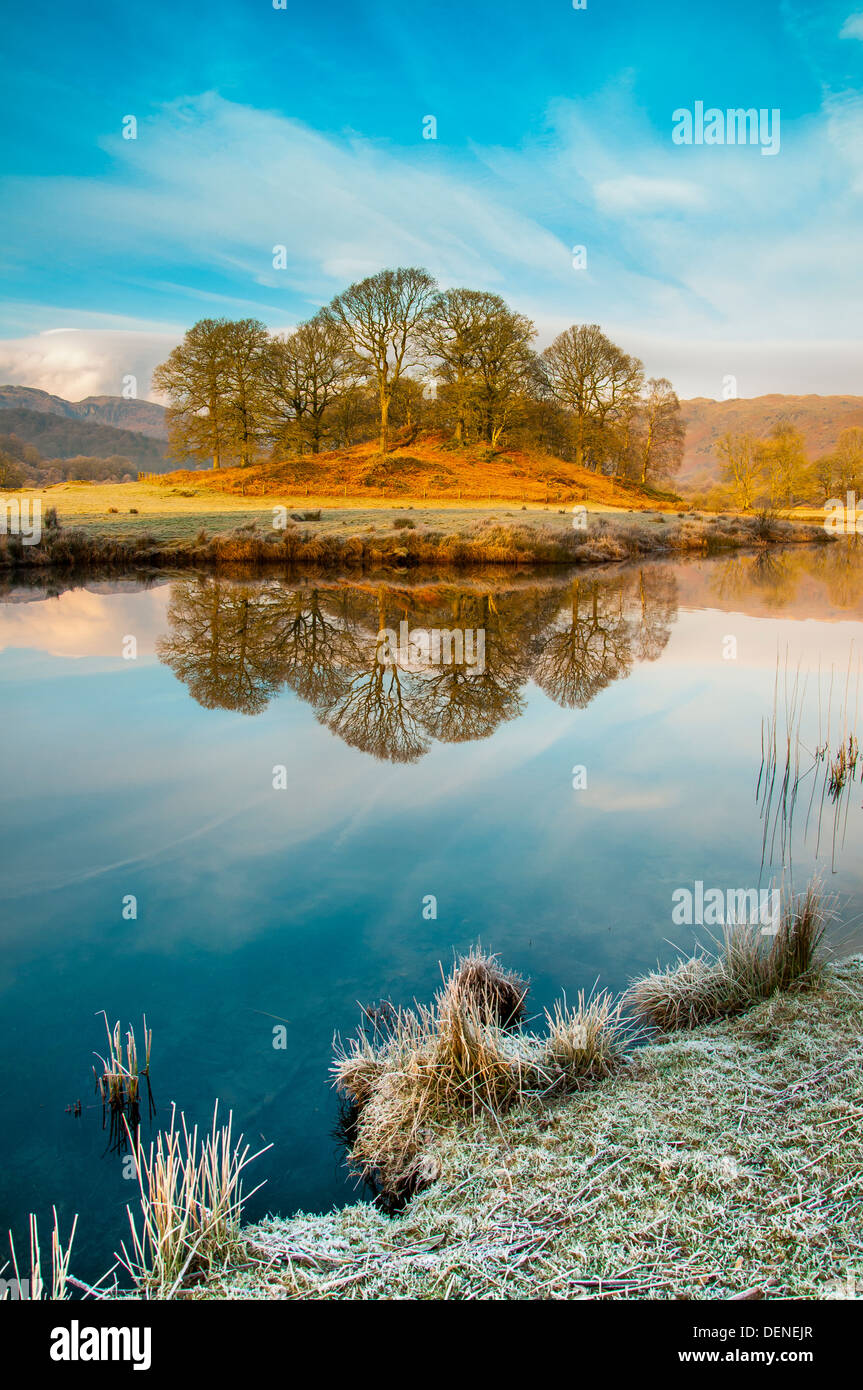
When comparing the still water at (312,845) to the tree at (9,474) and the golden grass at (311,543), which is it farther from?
the tree at (9,474)

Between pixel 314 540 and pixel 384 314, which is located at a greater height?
pixel 384 314

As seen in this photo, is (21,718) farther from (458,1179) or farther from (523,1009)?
(458,1179)

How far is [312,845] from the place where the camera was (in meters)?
5.73

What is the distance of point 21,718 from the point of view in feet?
29.9

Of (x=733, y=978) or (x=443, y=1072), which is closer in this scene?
(x=443, y=1072)

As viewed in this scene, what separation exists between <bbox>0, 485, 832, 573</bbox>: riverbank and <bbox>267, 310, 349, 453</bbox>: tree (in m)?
15.5

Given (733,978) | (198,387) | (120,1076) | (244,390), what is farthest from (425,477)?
(120,1076)

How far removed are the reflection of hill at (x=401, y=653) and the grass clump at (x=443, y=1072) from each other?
449 cm

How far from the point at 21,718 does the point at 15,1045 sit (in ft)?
21.1

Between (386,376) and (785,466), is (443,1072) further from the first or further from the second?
(785,466)

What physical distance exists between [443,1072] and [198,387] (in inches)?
1931

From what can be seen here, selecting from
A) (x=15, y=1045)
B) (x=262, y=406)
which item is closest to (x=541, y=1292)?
(x=15, y=1045)

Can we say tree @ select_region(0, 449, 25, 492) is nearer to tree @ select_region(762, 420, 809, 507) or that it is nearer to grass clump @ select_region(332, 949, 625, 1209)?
A: tree @ select_region(762, 420, 809, 507)

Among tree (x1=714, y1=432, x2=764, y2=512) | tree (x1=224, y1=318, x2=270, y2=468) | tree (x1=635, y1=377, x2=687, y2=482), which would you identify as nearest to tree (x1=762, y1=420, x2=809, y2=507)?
tree (x1=714, y1=432, x2=764, y2=512)
